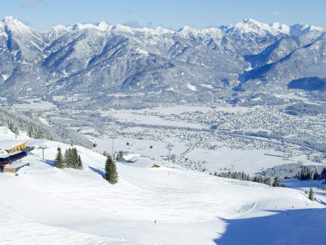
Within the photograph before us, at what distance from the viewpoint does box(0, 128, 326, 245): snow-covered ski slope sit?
118 feet

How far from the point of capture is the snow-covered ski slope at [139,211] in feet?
118

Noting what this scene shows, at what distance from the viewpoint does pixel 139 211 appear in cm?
4900

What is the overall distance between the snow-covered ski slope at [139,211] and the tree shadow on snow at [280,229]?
3.7 inches

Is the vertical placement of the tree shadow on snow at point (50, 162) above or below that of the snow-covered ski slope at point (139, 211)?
above

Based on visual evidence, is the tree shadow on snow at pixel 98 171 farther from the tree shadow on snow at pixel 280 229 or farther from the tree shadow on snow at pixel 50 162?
the tree shadow on snow at pixel 280 229

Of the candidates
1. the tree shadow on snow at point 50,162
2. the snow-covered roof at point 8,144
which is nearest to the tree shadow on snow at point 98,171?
the tree shadow on snow at point 50,162

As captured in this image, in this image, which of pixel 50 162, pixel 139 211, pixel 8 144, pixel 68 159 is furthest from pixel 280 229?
pixel 8 144

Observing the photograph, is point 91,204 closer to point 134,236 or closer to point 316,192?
point 134,236

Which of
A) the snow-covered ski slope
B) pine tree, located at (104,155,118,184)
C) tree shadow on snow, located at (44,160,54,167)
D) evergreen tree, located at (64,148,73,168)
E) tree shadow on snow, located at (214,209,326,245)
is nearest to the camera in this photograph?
the snow-covered ski slope

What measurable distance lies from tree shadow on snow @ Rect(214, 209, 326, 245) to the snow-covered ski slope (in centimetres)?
9

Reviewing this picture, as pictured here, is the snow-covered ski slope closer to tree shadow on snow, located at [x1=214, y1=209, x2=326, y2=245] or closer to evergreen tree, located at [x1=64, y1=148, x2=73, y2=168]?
tree shadow on snow, located at [x1=214, y1=209, x2=326, y2=245]

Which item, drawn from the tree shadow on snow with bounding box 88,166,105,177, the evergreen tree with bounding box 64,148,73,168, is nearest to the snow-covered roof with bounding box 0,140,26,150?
the evergreen tree with bounding box 64,148,73,168

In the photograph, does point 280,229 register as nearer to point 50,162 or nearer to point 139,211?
point 139,211

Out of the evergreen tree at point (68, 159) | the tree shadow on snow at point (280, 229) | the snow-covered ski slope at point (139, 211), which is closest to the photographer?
the snow-covered ski slope at point (139, 211)
